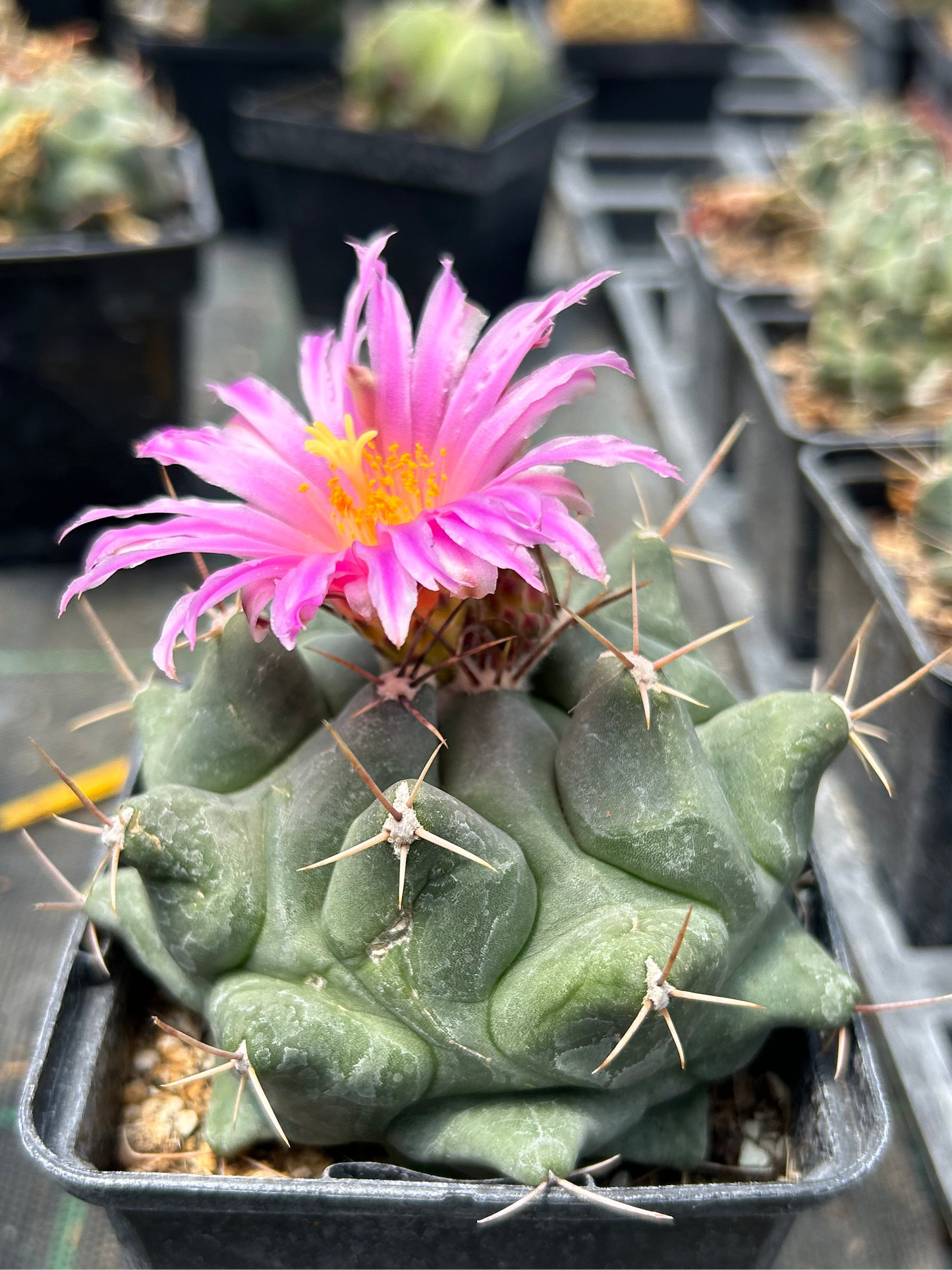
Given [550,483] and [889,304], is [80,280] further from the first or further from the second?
[550,483]

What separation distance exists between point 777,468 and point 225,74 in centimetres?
213

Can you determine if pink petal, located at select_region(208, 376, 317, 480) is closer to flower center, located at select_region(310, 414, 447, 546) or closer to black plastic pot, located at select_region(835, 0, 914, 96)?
flower center, located at select_region(310, 414, 447, 546)

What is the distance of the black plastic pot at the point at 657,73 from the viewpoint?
3416mm

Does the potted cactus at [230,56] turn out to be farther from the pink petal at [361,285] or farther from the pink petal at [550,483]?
the pink petal at [550,483]

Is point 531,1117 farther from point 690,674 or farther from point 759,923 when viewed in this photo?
point 690,674

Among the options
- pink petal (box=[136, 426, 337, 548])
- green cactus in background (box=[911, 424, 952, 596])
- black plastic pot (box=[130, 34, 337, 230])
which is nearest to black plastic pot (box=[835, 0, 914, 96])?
black plastic pot (box=[130, 34, 337, 230])

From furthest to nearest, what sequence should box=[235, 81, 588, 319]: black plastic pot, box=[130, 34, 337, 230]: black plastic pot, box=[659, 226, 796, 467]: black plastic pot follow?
box=[130, 34, 337, 230]: black plastic pot
box=[235, 81, 588, 319]: black plastic pot
box=[659, 226, 796, 467]: black plastic pot

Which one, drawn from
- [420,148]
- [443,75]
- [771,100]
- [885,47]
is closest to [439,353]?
[420,148]

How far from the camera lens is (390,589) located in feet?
2.49

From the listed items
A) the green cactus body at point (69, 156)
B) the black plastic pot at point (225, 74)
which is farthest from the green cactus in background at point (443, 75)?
the green cactus body at point (69, 156)

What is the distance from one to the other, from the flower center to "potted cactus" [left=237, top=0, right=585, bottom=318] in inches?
69.7

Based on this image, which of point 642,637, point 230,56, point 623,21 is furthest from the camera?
point 623,21

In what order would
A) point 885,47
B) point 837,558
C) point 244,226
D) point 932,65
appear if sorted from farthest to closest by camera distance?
point 885,47 → point 932,65 → point 244,226 → point 837,558

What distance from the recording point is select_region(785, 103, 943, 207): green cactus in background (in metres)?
2.25
